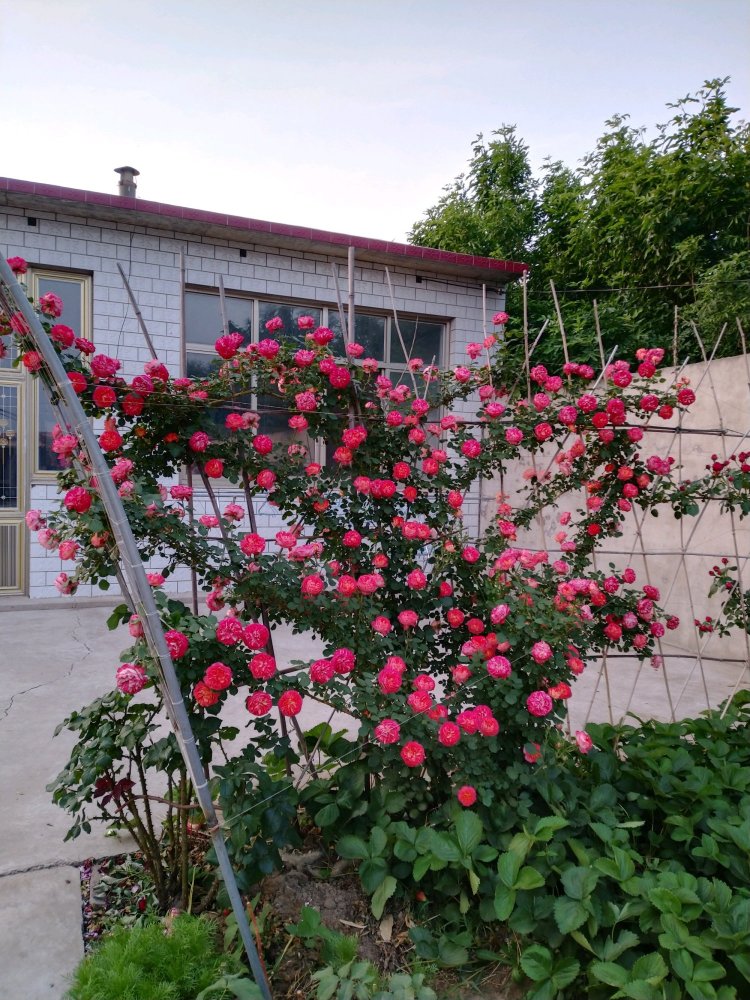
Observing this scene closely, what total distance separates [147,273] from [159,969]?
5479 mm

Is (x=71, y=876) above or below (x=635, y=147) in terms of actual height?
below

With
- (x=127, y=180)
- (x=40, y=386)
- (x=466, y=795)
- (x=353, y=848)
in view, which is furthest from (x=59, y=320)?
(x=466, y=795)

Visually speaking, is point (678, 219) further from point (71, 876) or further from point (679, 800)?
point (71, 876)

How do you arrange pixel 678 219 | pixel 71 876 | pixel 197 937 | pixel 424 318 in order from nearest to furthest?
pixel 197 937, pixel 71 876, pixel 424 318, pixel 678 219

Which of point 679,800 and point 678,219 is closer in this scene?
point 679,800

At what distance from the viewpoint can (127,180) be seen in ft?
19.5

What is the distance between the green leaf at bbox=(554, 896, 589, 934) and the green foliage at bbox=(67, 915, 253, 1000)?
25.8 inches

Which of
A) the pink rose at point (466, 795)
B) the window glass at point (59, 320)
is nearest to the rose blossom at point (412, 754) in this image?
the pink rose at point (466, 795)

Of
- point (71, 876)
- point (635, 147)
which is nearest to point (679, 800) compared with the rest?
point (71, 876)

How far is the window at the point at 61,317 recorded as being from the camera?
17.9 ft

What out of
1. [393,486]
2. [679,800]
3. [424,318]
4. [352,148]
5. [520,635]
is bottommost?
[679,800]

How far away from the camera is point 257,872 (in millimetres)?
1563

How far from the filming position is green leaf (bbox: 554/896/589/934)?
1.34m

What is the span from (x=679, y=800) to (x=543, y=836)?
23.5 inches
